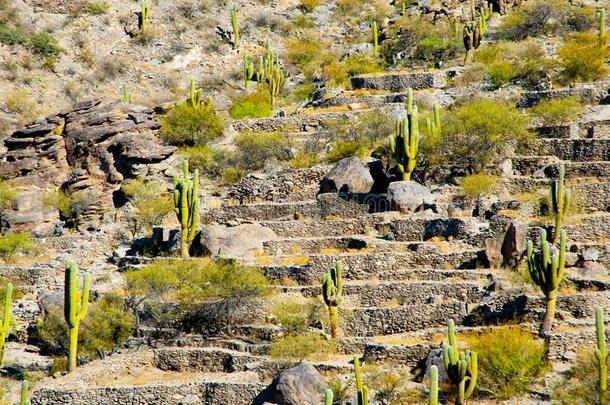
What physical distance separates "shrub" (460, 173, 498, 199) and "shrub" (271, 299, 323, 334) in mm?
9972

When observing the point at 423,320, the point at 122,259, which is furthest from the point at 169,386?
the point at 122,259

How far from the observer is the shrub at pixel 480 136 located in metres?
50.2

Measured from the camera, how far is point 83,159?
2219 inches

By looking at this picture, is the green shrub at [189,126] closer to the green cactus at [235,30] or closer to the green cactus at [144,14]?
the green cactus at [235,30]

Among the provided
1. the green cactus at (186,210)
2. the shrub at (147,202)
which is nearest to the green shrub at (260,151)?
the shrub at (147,202)

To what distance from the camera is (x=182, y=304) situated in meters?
41.2

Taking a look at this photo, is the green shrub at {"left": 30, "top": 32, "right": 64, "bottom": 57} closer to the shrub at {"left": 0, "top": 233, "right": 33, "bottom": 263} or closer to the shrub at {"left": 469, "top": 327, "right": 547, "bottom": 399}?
the shrub at {"left": 0, "top": 233, "right": 33, "bottom": 263}

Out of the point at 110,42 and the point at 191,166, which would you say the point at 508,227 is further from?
the point at 110,42

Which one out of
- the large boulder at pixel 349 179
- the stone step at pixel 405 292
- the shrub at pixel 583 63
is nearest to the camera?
the stone step at pixel 405 292

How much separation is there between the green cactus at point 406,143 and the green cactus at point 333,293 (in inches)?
382

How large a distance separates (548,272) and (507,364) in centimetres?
369

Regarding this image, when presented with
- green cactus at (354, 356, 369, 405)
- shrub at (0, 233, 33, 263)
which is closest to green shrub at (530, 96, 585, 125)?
shrub at (0, 233, 33, 263)

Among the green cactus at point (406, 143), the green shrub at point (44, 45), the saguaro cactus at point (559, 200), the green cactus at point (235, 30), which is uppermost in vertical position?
the green cactus at point (235, 30)

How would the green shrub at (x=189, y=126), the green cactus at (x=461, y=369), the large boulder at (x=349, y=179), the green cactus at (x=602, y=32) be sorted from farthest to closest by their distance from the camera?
the green cactus at (x=602, y=32) < the green shrub at (x=189, y=126) < the large boulder at (x=349, y=179) < the green cactus at (x=461, y=369)
